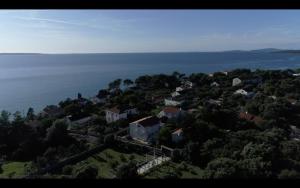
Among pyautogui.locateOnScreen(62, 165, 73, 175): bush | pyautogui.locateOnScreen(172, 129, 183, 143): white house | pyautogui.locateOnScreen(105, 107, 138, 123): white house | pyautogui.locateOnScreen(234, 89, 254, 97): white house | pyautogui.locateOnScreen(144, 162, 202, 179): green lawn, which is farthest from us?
pyautogui.locateOnScreen(234, 89, 254, 97): white house

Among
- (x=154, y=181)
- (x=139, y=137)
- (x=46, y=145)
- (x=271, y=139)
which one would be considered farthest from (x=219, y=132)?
(x=154, y=181)

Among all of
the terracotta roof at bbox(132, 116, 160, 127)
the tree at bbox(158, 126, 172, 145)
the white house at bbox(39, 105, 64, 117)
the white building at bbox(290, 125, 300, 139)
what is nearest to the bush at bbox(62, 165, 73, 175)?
the tree at bbox(158, 126, 172, 145)

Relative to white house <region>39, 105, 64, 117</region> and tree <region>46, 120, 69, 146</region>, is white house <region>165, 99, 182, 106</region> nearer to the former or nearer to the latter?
white house <region>39, 105, 64, 117</region>

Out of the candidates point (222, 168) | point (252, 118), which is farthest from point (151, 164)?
point (252, 118)

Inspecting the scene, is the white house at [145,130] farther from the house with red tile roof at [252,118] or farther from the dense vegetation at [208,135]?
the house with red tile roof at [252,118]

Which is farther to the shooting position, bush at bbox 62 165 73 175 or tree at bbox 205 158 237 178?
bush at bbox 62 165 73 175

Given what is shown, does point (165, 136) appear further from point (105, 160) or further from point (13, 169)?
point (13, 169)

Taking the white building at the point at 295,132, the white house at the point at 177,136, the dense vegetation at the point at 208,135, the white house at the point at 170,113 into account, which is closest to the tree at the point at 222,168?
the dense vegetation at the point at 208,135
